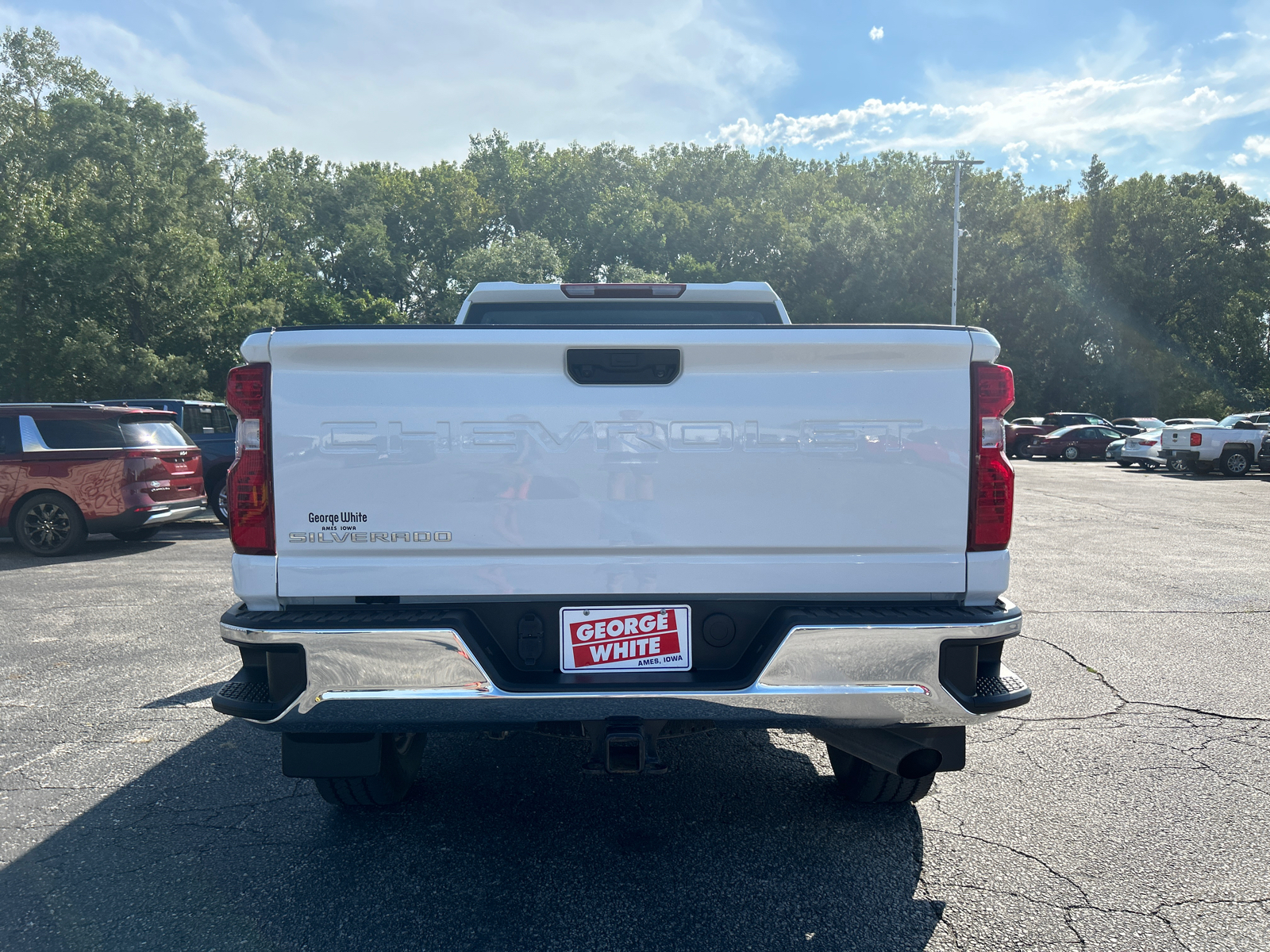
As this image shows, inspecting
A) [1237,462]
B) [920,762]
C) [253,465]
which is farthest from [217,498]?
[1237,462]

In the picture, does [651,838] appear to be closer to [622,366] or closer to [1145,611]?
[622,366]

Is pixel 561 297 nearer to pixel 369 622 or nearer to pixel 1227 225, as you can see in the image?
pixel 369 622

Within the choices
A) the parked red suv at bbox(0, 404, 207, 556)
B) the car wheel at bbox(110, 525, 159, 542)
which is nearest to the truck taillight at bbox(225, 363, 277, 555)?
the parked red suv at bbox(0, 404, 207, 556)

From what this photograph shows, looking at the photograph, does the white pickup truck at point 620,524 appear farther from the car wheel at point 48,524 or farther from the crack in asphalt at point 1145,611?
the car wheel at point 48,524

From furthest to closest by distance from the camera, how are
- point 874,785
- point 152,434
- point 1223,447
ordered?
point 1223,447 < point 152,434 < point 874,785

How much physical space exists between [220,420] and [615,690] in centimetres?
1364

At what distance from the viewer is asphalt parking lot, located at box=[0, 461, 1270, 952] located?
8.64ft

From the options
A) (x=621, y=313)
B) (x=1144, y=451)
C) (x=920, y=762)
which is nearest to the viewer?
(x=920, y=762)

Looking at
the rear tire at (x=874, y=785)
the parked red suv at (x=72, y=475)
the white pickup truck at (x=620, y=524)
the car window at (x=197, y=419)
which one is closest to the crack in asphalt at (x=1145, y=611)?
the rear tire at (x=874, y=785)

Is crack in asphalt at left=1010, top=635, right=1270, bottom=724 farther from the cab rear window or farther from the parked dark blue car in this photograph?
the parked dark blue car

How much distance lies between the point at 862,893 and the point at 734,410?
1635mm

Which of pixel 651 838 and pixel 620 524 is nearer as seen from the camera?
pixel 620 524

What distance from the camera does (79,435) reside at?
10.3 m

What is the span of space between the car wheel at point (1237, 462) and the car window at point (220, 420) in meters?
24.5
